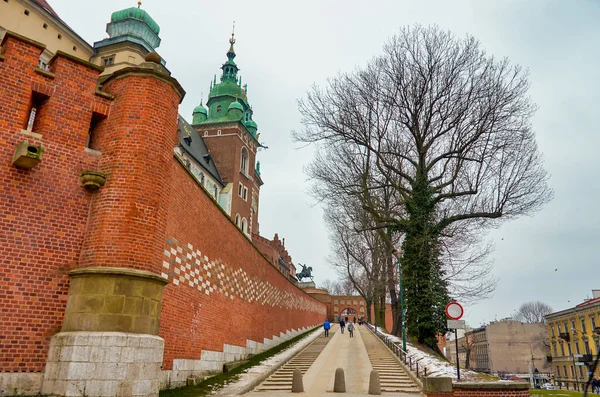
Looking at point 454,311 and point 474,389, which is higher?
point 454,311

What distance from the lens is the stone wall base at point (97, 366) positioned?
7594 millimetres

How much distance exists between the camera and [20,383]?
746cm

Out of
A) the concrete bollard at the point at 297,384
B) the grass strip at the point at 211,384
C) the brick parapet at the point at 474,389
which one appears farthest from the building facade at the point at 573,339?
the concrete bollard at the point at 297,384

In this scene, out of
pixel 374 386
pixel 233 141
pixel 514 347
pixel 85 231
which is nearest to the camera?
pixel 85 231

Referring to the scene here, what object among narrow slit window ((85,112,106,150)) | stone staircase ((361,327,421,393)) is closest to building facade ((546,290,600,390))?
stone staircase ((361,327,421,393))

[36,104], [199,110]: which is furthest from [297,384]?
[199,110]

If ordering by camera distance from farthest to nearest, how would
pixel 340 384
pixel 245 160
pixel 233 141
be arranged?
pixel 245 160
pixel 233 141
pixel 340 384

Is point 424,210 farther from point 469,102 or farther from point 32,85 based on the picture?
point 32,85

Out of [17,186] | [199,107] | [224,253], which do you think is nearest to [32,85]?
[17,186]

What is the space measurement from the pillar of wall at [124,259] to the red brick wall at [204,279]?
158 cm

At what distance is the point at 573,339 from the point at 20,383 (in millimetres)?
56279

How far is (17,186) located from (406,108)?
56.3 ft

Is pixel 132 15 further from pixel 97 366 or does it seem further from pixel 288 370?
pixel 97 366

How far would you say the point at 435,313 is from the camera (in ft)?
63.9
